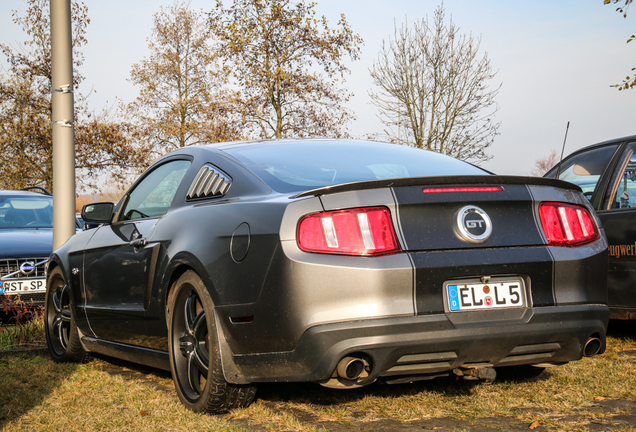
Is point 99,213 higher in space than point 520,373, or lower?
higher

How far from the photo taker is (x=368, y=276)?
2.98 m

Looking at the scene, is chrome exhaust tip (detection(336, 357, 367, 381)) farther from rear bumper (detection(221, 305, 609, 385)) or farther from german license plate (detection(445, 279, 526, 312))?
german license plate (detection(445, 279, 526, 312))

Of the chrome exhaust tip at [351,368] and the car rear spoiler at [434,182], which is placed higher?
the car rear spoiler at [434,182]

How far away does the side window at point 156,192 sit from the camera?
4480 mm

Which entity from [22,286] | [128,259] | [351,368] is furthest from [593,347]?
[22,286]

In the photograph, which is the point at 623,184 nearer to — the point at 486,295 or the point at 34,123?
the point at 486,295

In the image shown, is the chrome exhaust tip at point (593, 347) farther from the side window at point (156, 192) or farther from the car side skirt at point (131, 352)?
the side window at point (156, 192)

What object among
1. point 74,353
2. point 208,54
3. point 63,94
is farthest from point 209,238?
point 208,54

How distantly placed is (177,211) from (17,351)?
2899mm

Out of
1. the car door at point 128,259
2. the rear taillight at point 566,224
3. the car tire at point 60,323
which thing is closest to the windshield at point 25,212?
the car tire at point 60,323

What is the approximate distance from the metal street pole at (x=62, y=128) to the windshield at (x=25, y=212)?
9.00 feet

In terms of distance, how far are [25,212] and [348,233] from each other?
795 centimetres

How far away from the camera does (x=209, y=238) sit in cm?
357

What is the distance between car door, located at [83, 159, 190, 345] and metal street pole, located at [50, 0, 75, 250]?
187 centimetres
